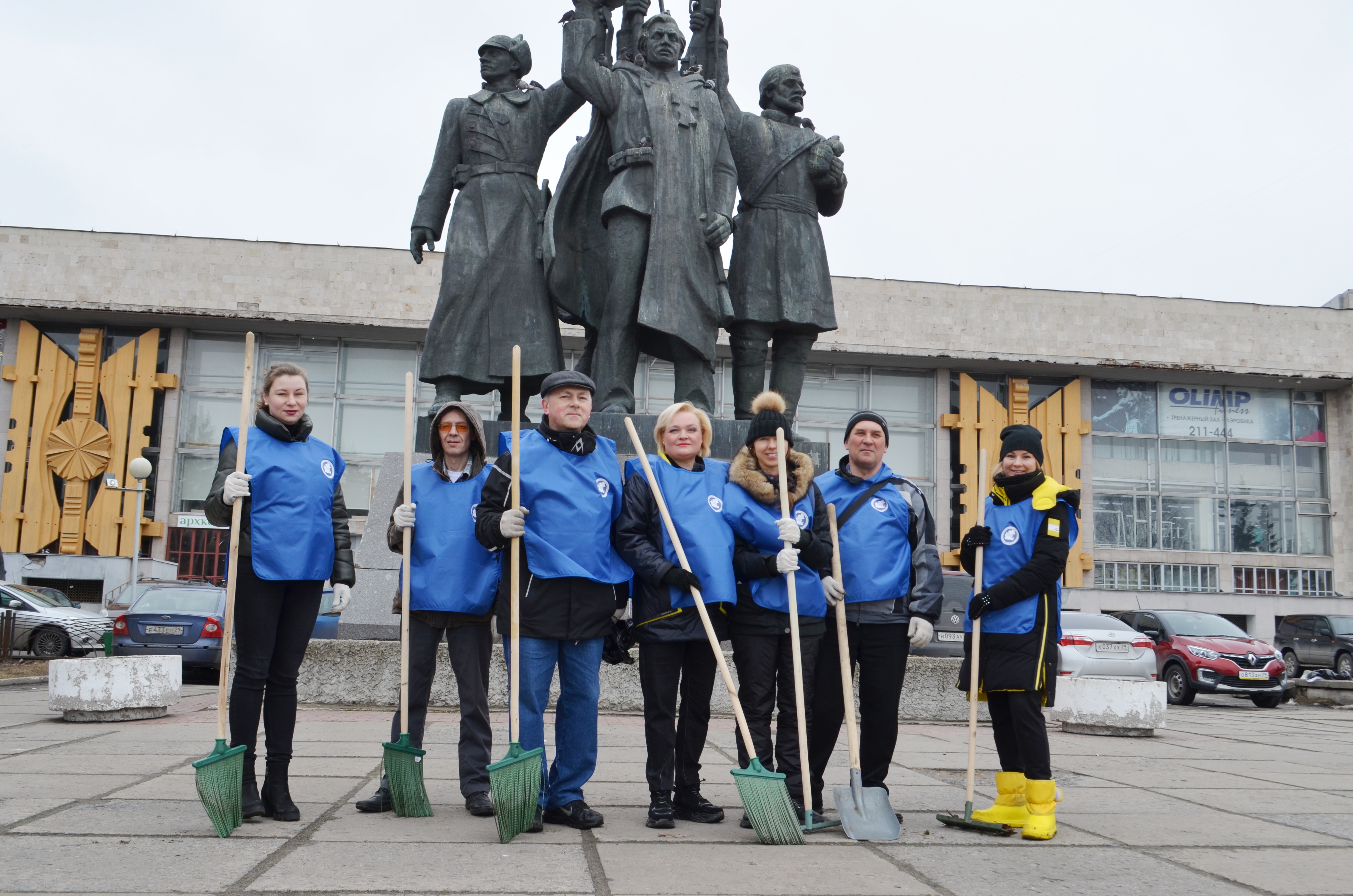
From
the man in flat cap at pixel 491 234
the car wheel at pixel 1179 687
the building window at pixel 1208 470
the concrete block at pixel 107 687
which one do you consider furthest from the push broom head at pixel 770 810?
the building window at pixel 1208 470

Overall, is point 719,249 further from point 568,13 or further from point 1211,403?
point 1211,403

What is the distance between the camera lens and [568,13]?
7.73 metres

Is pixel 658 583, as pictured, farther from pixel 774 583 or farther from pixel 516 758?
pixel 516 758

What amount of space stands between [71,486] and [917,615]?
107 ft

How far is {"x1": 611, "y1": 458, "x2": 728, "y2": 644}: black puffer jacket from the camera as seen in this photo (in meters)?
4.43

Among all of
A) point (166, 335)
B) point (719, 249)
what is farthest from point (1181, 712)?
point (166, 335)

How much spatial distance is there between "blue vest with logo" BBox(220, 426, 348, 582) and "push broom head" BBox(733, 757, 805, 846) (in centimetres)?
177

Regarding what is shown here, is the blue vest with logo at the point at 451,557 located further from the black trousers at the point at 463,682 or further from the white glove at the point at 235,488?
the white glove at the point at 235,488

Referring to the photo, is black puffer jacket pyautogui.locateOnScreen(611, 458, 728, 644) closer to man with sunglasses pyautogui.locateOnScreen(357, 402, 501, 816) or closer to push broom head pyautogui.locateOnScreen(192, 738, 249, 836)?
man with sunglasses pyautogui.locateOnScreen(357, 402, 501, 816)

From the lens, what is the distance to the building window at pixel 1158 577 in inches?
1377

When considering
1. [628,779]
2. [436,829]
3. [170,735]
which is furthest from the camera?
[170,735]

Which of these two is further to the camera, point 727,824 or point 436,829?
point 727,824

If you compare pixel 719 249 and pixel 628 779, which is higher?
pixel 719 249

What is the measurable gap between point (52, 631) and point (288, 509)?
16.1 meters
